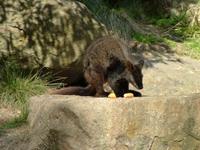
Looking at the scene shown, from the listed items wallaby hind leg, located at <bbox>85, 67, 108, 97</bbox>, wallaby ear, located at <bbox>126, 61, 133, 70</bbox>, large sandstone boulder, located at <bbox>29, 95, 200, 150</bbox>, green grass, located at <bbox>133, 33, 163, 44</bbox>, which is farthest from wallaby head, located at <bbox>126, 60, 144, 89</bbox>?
green grass, located at <bbox>133, 33, 163, 44</bbox>

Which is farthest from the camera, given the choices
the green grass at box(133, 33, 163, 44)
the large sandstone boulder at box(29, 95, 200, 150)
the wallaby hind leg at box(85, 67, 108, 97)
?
the green grass at box(133, 33, 163, 44)

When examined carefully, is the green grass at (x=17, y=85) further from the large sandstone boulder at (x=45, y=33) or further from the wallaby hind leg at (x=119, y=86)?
the wallaby hind leg at (x=119, y=86)

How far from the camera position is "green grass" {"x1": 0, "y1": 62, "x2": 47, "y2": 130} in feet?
26.0

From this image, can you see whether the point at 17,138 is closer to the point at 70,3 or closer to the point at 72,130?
the point at 72,130

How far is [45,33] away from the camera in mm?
8648

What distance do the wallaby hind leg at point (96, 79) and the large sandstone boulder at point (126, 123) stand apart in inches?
17.8

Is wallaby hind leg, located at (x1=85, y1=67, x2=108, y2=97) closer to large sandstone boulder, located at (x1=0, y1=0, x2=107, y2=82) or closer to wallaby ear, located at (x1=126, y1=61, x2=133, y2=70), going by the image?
wallaby ear, located at (x1=126, y1=61, x2=133, y2=70)

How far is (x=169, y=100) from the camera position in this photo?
5.20 meters

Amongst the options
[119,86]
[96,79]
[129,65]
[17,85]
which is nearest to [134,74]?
[129,65]

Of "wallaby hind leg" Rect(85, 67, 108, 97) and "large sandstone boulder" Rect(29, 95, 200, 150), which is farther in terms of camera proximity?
"wallaby hind leg" Rect(85, 67, 108, 97)

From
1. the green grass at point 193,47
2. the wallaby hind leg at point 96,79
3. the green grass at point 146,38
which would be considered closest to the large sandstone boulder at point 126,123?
the wallaby hind leg at point 96,79

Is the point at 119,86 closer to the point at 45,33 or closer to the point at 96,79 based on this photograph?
the point at 96,79

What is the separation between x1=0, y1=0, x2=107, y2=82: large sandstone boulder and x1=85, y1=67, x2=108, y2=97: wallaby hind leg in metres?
2.88

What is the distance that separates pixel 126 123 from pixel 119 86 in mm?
744
